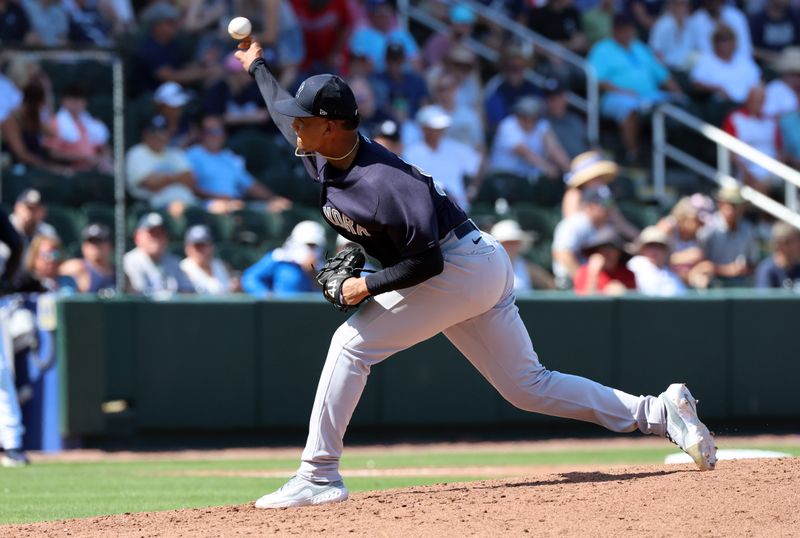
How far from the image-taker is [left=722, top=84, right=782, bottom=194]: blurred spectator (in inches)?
584

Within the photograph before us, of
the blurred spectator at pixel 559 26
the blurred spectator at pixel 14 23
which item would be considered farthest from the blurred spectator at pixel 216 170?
the blurred spectator at pixel 559 26

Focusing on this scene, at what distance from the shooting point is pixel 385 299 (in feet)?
17.3

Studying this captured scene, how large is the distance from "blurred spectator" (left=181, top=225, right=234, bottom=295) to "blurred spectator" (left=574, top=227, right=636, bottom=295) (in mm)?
2949

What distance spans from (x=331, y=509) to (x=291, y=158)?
8.18 meters

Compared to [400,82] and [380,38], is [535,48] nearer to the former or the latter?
[380,38]

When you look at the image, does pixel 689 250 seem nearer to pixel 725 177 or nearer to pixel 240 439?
pixel 725 177

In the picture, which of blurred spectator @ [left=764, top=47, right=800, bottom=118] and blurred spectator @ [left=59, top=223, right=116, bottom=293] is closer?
blurred spectator @ [left=59, top=223, right=116, bottom=293]

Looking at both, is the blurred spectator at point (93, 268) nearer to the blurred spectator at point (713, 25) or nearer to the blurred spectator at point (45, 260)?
the blurred spectator at point (45, 260)

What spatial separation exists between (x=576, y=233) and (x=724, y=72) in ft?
18.8

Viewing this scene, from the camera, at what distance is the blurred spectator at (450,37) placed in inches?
576

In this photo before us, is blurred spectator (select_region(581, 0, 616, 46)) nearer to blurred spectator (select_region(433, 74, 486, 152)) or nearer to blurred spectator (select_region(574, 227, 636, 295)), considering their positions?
blurred spectator (select_region(433, 74, 486, 152))

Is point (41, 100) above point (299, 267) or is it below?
above

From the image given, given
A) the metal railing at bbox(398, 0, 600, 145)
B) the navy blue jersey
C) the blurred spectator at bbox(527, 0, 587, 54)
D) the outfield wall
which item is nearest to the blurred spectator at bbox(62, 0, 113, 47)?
the outfield wall

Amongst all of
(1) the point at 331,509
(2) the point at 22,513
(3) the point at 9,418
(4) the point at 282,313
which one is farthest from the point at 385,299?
(4) the point at 282,313
